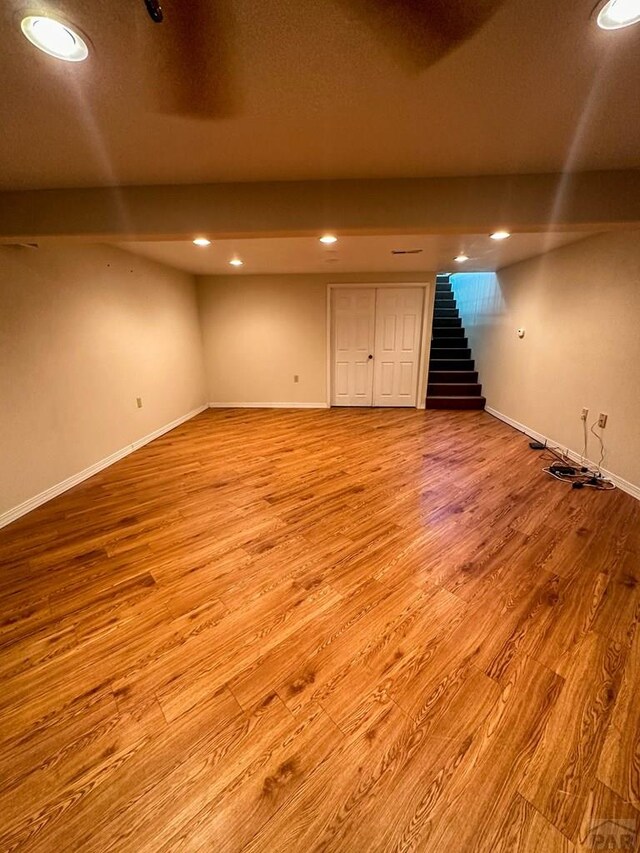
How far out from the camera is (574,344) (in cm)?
319

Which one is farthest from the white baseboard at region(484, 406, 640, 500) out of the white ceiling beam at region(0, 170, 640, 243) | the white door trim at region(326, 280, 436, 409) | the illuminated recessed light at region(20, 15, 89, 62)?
the illuminated recessed light at region(20, 15, 89, 62)

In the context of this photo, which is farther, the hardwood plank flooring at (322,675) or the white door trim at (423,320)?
the white door trim at (423,320)

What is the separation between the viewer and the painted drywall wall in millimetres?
2594

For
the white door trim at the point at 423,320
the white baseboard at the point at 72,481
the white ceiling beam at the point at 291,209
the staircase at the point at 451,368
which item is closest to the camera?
the white ceiling beam at the point at 291,209

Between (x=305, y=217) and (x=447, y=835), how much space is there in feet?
8.80

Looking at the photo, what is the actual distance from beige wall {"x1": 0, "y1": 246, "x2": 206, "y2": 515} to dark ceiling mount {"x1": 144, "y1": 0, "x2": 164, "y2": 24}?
2207mm

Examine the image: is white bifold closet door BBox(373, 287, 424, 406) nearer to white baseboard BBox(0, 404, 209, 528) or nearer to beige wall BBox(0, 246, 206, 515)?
beige wall BBox(0, 246, 206, 515)

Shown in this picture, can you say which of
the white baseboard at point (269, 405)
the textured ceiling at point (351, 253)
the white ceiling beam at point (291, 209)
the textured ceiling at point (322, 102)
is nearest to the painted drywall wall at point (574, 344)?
the textured ceiling at point (351, 253)

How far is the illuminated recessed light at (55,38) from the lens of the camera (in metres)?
0.93

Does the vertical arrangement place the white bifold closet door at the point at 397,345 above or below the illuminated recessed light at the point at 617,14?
below

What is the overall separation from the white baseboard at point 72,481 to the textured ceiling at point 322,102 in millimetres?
2132

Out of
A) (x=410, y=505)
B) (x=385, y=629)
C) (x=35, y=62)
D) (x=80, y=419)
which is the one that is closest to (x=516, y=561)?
(x=410, y=505)

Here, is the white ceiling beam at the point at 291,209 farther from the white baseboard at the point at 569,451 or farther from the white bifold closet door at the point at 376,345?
the white bifold closet door at the point at 376,345

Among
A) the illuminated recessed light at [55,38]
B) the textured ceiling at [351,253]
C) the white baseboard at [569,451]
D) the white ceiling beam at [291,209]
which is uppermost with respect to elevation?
the textured ceiling at [351,253]
